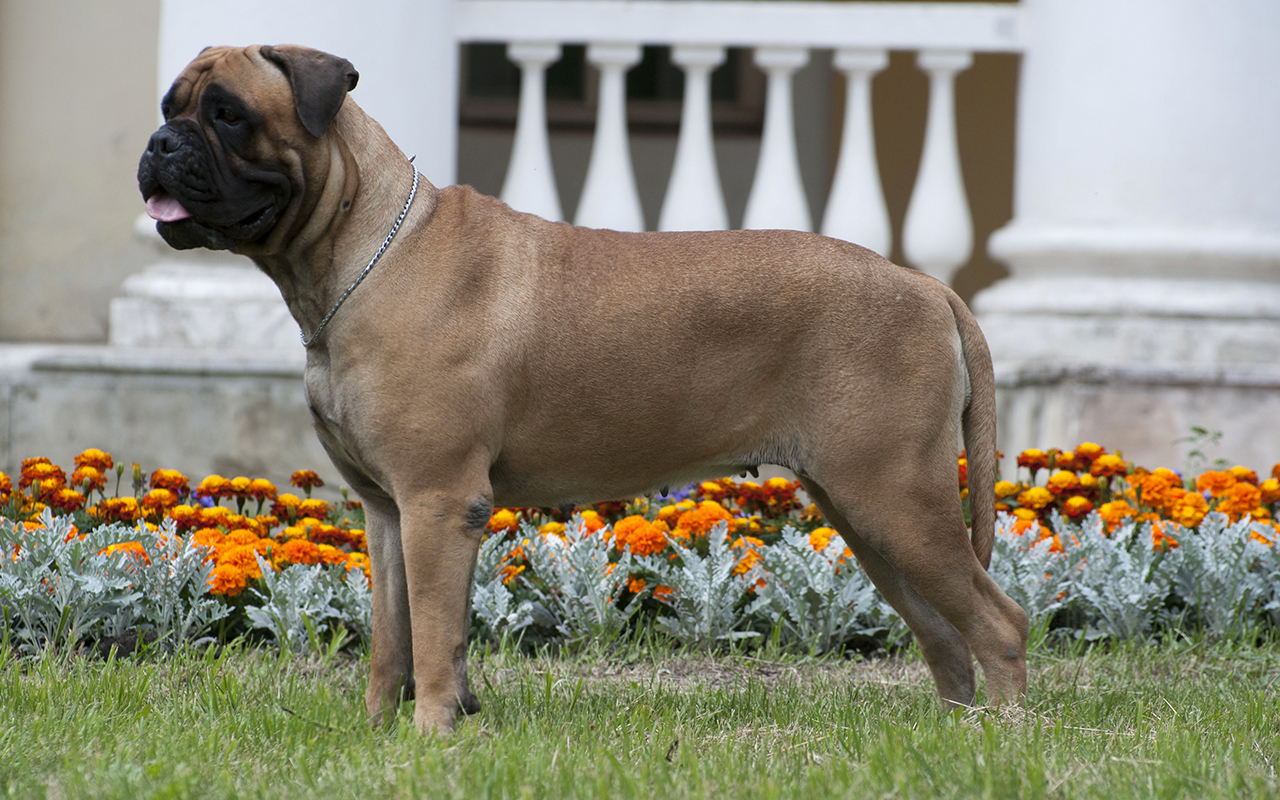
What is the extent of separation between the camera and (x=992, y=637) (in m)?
3.40

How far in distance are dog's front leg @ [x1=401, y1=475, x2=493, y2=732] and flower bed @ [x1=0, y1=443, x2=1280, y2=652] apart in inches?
38.4

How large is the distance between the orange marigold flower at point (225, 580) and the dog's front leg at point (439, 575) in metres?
1.18

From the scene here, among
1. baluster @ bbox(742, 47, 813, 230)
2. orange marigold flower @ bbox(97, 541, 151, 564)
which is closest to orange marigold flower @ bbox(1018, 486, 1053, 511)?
baluster @ bbox(742, 47, 813, 230)

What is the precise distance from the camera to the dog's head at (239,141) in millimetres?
2951

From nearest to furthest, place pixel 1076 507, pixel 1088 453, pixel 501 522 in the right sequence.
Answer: pixel 501 522
pixel 1076 507
pixel 1088 453

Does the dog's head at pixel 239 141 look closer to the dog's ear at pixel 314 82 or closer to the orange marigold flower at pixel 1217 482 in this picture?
the dog's ear at pixel 314 82

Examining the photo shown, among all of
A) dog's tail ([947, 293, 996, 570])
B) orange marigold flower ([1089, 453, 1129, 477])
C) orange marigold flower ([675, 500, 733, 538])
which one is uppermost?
dog's tail ([947, 293, 996, 570])

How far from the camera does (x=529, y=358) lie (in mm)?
3205

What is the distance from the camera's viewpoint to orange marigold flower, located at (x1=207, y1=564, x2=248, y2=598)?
403 cm

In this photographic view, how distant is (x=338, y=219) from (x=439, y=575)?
0.91 metres

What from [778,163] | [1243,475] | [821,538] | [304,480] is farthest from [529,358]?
[778,163]

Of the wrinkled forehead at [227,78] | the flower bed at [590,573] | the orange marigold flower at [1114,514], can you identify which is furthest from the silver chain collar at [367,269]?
the orange marigold flower at [1114,514]

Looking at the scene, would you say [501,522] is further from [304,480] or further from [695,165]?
[695,165]

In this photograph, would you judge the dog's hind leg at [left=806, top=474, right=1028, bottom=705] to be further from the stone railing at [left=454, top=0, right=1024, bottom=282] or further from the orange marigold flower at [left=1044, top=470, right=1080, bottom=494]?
the stone railing at [left=454, top=0, right=1024, bottom=282]
